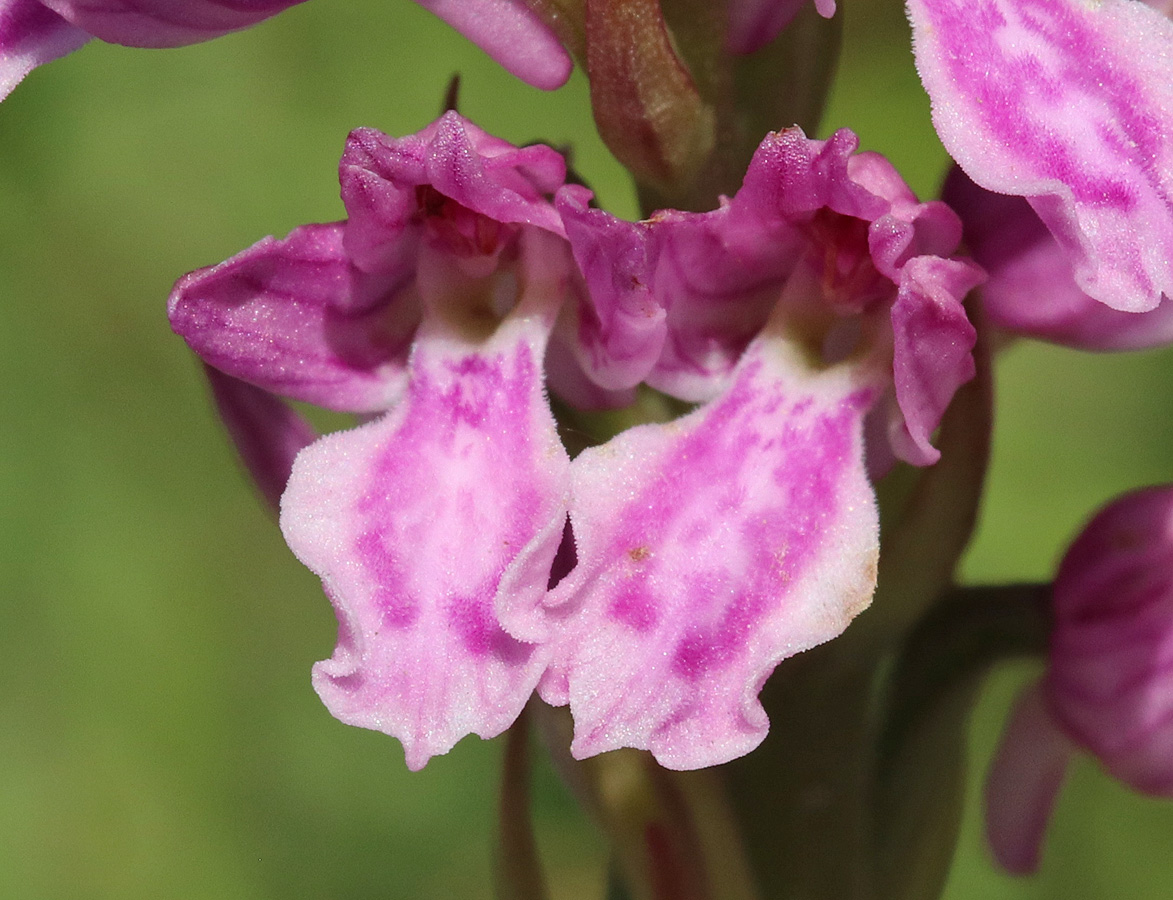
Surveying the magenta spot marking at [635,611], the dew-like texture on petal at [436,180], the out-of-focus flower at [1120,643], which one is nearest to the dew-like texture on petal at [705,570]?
the magenta spot marking at [635,611]

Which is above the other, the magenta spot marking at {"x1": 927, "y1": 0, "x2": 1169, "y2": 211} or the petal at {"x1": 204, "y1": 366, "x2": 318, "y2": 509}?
the magenta spot marking at {"x1": 927, "y1": 0, "x2": 1169, "y2": 211}

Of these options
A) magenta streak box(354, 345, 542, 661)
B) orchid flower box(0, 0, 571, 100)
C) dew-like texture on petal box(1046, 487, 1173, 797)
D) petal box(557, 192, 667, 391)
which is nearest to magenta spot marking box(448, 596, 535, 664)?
magenta streak box(354, 345, 542, 661)

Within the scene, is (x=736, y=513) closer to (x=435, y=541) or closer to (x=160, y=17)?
(x=435, y=541)

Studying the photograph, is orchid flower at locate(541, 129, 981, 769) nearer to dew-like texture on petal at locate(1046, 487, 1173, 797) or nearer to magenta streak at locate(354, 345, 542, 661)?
magenta streak at locate(354, 345, 542, 661)

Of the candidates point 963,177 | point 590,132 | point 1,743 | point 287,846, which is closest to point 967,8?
point 963,177

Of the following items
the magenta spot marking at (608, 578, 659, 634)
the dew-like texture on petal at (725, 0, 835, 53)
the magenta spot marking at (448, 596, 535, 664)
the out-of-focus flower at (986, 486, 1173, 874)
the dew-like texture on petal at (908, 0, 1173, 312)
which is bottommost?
the out-of-focus flower at (986, 486, 1173, 874)

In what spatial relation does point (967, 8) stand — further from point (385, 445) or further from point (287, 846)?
point (287, 846)
